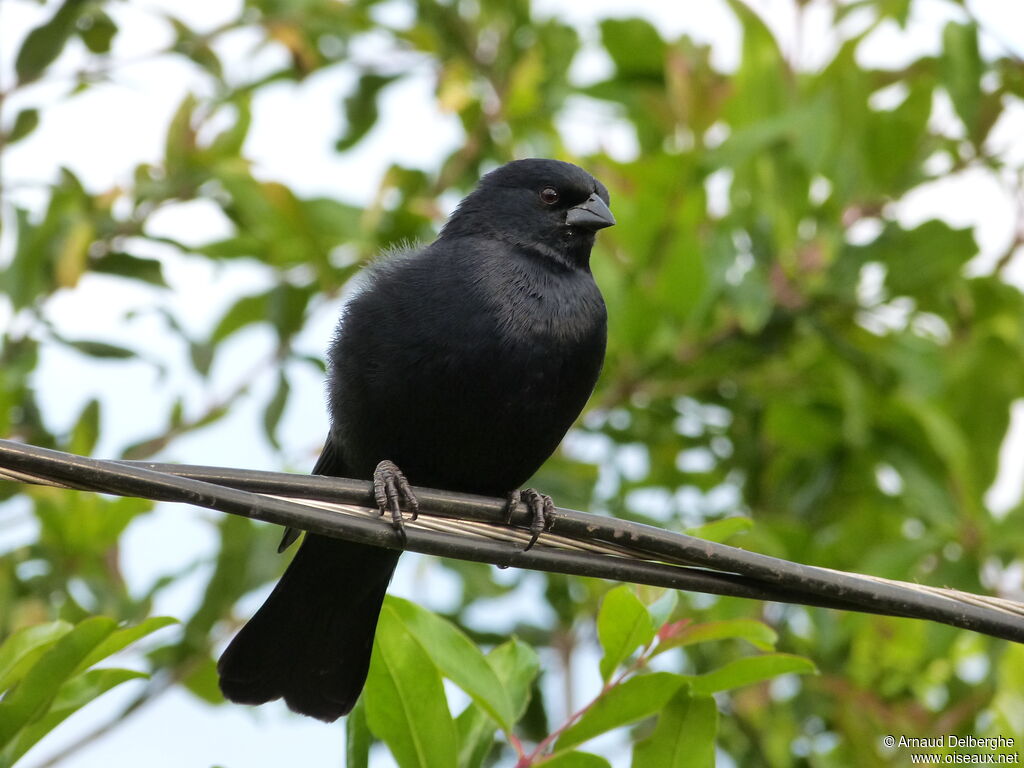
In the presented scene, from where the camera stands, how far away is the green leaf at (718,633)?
2.60 meters

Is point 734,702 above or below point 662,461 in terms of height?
below

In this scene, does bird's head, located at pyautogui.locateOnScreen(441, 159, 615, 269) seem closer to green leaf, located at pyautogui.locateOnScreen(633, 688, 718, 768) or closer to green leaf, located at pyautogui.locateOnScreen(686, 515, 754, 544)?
green leaf, located at pyautogui.locateOnScreen(686, 515, 754, 544)

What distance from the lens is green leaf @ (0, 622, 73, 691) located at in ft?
7.97

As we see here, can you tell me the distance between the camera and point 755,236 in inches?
191

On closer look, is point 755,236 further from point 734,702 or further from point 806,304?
point 734,702

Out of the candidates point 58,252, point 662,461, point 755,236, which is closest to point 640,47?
point 755,236

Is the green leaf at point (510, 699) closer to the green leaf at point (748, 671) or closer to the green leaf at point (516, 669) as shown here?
the green leaf at point (516, 669)

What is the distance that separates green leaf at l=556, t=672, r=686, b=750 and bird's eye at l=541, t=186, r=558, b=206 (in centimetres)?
175

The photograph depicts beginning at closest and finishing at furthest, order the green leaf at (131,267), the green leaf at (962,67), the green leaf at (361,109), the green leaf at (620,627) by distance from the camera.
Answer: the green leaf at (620,627), the green leaf at (131,267), the green leaf at (962,67), the green leaf at (361,109)

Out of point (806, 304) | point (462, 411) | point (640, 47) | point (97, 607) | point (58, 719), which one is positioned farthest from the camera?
point (640, 47)

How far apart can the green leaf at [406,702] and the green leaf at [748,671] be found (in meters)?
0.50

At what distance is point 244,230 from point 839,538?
2417 millimetres

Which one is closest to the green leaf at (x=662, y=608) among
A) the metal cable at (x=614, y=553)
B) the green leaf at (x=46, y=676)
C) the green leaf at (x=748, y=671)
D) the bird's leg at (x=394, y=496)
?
the green leaf at (x=748, y=671)

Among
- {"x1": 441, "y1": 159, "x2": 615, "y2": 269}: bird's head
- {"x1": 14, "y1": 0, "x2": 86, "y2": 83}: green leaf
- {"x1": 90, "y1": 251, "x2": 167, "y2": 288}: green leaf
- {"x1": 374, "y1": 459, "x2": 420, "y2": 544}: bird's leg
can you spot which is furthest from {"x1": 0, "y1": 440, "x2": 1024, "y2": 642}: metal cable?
{"x1": 14, "y1": 0, "x2": 86, "y2": 83}: green leaf
